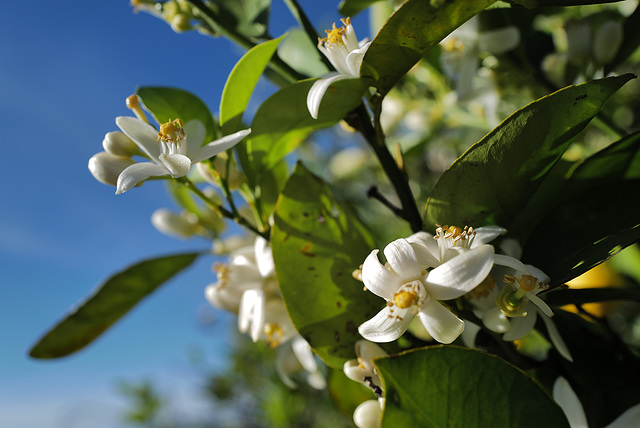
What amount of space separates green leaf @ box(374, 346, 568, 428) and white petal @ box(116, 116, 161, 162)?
286mm

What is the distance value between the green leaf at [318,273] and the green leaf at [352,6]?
9.3 inches

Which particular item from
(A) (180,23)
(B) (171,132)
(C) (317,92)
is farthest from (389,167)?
(A) (180,23)

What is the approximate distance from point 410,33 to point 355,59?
0.20ft

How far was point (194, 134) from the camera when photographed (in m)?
0.50

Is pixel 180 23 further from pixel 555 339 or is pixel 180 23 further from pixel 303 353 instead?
pixel 555 339

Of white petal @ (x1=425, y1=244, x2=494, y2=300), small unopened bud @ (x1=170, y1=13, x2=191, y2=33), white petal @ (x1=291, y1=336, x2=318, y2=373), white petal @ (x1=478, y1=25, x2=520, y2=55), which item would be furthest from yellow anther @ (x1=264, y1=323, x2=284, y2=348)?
white petal @ (x1=478, y1=25, x2=520, y2=55)

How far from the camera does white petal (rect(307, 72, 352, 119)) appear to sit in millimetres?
423

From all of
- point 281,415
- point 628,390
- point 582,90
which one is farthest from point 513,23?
point 281,415

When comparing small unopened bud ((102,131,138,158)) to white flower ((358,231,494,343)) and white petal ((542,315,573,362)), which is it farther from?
white petal ((542,315,573,362))

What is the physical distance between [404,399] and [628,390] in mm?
269

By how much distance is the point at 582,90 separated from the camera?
367 mm

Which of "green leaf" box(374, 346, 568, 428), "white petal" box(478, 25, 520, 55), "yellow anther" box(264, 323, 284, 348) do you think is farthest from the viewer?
"white petal" box(478, 25, 520, 55)

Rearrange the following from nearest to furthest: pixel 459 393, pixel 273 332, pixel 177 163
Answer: pixel 459 393 < pixel 177 163 < pixel 273 332

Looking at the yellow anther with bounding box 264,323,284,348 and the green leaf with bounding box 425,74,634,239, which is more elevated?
the green leaf with bounding box 425,74,634,239
